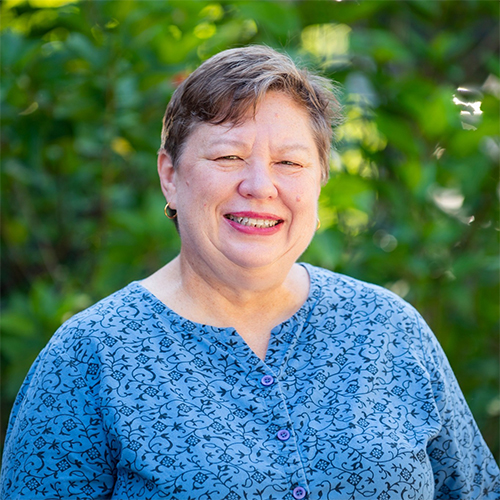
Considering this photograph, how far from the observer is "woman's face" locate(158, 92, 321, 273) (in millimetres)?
1433

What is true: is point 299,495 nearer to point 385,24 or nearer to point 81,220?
point 81,220

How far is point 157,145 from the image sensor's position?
8.54 ft

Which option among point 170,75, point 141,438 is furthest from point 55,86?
point 141,438

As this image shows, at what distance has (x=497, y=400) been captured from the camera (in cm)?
269

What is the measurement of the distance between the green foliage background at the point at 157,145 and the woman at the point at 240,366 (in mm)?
892

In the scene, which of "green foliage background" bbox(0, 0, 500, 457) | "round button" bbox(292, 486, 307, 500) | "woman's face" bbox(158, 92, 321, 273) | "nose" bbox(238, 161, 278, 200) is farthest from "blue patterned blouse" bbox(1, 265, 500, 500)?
"green foliage background" bbox(0, 0, 500, 457)

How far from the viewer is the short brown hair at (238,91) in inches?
56.4

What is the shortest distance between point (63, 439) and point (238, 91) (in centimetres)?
83

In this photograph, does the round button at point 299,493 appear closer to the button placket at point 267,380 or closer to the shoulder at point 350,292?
the button placket at point 267,380

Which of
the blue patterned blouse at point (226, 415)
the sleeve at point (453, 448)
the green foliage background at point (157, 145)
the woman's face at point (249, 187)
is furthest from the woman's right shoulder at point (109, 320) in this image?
the green foliage background at point (157, 145)

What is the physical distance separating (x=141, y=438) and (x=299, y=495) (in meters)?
0.35

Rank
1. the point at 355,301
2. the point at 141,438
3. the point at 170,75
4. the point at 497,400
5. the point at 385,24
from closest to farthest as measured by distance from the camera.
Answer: the point at 141,438, the point at 355,301, the point at 170,75, the point at 497,400, the point at 385,24

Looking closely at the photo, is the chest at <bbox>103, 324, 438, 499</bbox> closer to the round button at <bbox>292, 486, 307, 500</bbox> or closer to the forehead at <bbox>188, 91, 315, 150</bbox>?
the round button at <bbox>292, 486, 307, 500</bbox>

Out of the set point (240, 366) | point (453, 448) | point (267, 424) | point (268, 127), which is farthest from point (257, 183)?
point (453, 448)
